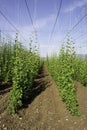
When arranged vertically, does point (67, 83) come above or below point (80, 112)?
above

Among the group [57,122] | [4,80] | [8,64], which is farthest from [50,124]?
[8,64]

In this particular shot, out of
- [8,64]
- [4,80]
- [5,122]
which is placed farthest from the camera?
[8,64]

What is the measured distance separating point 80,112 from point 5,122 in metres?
2.44

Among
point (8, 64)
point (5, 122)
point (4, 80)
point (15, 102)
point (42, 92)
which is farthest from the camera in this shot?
point (8, 64)

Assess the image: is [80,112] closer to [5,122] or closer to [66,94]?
[66,94]

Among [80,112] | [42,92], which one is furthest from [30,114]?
[42,92]

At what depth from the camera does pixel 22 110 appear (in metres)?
6.93

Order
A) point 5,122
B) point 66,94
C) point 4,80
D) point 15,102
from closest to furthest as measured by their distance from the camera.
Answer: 1. point 5,122
2. point 15,102
3. point 66,94
4. point 4,80

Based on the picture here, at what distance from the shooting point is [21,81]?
Answer: 7.23 metres

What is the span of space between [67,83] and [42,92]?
9.18ft

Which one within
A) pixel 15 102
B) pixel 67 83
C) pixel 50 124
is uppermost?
pixel 67 83

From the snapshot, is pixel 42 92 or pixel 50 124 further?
pixel 42 92

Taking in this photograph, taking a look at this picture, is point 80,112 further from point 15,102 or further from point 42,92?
point 42,92

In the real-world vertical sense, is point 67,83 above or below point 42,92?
above
